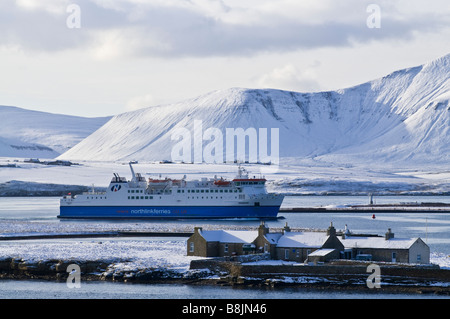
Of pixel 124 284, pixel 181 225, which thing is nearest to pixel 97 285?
pixel 124 284

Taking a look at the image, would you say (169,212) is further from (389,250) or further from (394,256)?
(394,256)

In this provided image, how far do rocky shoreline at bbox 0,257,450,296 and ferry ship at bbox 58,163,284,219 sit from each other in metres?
52.2

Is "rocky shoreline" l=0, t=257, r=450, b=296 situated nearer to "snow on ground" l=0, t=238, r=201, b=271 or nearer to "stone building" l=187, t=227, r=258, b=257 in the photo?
"snow on ground" l=0, t=238, r=201, b=271

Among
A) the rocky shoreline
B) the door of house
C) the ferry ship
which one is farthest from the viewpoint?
the ferry ship

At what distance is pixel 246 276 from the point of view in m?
52.7

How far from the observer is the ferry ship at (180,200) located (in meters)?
110

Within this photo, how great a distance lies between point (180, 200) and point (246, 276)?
6153 centimetres

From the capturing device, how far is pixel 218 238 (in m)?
60.4

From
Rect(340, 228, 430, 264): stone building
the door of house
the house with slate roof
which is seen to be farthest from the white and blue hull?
the door of house

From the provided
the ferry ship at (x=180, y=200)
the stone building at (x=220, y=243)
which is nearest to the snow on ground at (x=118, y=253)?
the stone building at (x=220, y=243)

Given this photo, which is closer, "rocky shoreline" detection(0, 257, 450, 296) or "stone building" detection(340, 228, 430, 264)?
"rocky shoreline" detection(0, 257, 450, 296)

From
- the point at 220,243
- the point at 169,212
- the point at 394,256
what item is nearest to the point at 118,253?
the point at 220,243

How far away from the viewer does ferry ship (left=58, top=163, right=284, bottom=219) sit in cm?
10988
